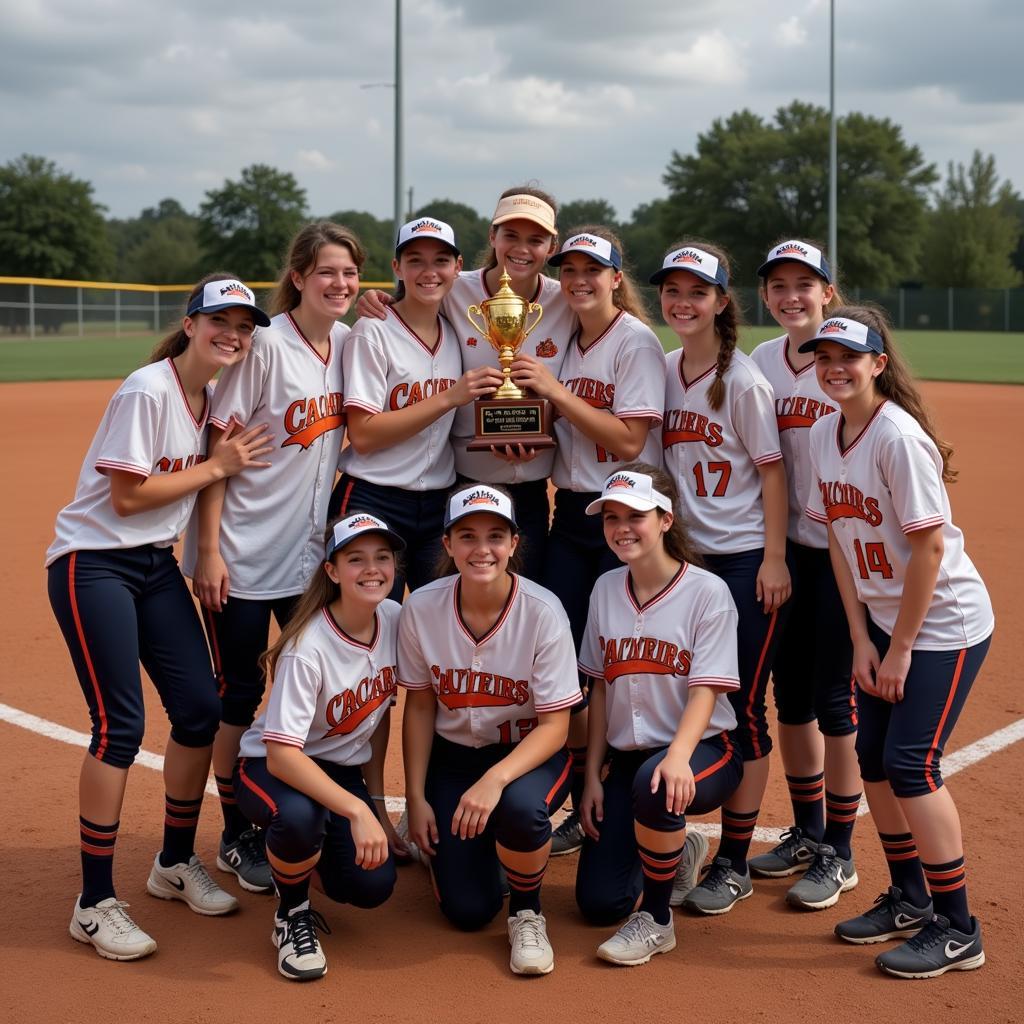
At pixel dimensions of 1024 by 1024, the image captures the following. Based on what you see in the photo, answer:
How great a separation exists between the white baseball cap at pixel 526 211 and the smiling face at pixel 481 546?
3.81 feet

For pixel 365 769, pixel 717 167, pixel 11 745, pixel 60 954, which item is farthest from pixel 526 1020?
pixel 717 167

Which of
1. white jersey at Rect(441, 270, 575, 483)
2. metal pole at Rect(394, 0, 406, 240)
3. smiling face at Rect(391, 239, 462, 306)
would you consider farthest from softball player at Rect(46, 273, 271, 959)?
metal pole at Rect(394, 0, 406, 240)

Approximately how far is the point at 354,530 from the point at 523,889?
1.21m

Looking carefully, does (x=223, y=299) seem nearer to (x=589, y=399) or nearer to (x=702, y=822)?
(x=589, y=399)

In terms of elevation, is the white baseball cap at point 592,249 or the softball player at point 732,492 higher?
the white baseball cap at point 592,249

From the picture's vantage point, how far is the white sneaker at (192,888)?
12.8 feet

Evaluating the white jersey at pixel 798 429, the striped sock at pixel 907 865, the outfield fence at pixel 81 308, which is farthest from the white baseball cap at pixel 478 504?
the outfield fence at pixel 81 308

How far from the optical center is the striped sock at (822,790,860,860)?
13.6 feet

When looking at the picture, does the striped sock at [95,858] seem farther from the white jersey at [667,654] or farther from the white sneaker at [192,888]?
the white jersey at [667,654]

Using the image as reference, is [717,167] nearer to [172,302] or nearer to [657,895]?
[172,302]

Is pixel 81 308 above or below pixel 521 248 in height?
above

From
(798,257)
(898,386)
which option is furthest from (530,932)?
(798,257)

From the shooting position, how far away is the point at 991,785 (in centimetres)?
475

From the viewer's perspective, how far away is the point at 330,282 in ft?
13.4
